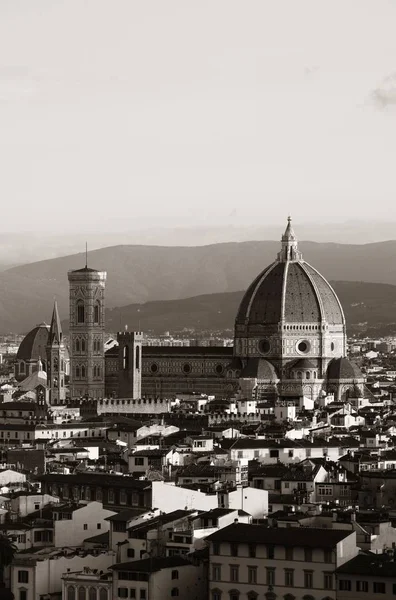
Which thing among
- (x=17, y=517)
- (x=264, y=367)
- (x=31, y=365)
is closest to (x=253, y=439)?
(x=17, y=517)

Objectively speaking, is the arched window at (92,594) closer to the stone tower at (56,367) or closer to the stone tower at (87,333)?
the stone tower at (56,367)

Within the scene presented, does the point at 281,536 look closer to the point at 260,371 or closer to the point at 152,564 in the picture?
the point at 152,564

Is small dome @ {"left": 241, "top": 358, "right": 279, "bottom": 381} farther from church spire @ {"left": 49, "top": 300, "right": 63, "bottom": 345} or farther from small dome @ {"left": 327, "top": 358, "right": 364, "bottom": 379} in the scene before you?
church spire @ {"left": 49, "top": 300, "right": 63, "bottom": 345}

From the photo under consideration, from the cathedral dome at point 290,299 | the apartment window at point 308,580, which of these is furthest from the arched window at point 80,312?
the apartment window at point 308,580

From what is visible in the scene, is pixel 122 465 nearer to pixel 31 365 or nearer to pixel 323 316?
pixel 323 316

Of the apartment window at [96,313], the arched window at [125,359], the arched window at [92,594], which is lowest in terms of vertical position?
the arched window at [92,594]

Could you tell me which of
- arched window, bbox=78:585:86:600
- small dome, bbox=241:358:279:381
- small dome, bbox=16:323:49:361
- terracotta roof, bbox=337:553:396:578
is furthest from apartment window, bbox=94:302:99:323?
terracotta roof, bbox=337:553:396:578

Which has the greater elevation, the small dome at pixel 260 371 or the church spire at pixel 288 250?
the church spire at pixel 288 250

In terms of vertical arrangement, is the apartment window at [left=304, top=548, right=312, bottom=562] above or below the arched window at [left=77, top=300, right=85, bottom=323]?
below
